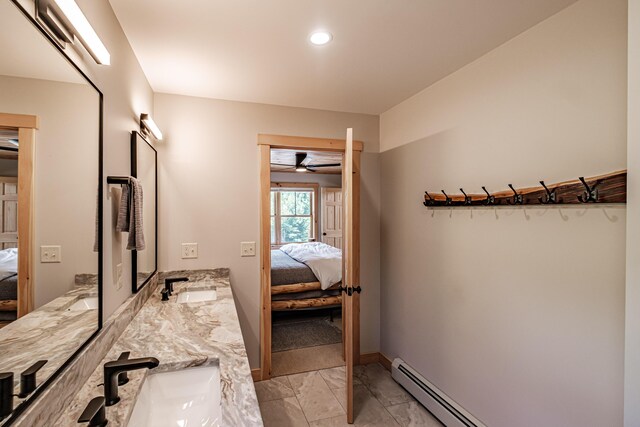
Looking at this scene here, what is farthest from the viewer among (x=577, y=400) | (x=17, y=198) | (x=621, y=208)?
(x=577, y=400)

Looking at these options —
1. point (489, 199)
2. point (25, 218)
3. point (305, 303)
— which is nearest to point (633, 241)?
point (489, 199)

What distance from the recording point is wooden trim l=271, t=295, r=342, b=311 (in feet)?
12.9

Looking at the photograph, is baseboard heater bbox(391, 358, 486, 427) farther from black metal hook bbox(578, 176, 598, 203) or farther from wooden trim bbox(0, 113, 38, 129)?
wooden trim bbox(0, 113, 38, 129)

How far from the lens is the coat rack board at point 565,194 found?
1252 mm

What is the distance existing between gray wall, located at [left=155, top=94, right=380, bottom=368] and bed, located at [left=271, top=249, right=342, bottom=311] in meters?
1.21

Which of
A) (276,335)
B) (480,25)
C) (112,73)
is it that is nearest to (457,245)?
(480,25)

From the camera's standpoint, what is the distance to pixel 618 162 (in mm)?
1280

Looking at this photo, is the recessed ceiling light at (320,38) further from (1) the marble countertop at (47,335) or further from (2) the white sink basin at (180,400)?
(2) the white sink basin at (180,400)

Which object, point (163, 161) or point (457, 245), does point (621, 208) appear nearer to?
point (457, 245)

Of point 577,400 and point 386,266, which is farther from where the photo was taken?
point 386,266

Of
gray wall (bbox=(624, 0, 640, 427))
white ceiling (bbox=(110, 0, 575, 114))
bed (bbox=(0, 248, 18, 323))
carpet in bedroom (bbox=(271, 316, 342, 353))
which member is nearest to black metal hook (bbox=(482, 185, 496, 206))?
gray wall (bbox=(624, 0, 640, 427))

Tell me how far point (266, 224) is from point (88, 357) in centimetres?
167

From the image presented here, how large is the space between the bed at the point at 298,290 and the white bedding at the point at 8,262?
3227mm

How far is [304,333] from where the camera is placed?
3.75 m
